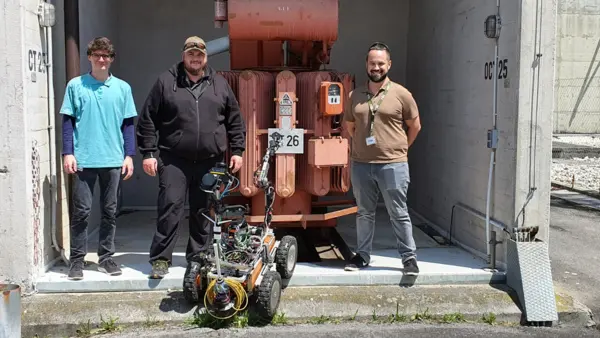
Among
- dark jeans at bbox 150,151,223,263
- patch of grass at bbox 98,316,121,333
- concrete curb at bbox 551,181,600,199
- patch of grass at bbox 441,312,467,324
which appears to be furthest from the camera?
concrete curb at bbox 551,181,600,199

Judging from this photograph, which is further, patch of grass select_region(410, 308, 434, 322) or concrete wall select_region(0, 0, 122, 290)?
patch of grass select_region(410, 308, 434, 322)

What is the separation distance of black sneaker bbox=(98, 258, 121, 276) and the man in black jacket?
0.87 feet

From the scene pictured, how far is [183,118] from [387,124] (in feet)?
4.81

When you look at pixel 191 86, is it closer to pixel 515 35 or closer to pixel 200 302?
pixel 200 302

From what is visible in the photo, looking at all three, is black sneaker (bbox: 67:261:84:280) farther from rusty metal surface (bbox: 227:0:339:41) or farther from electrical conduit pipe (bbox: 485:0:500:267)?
electrical conduit pipe (bbox: 485:0:500:267)

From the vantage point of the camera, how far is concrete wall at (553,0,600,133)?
20766 mm

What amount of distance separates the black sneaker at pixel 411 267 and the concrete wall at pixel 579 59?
1814cm

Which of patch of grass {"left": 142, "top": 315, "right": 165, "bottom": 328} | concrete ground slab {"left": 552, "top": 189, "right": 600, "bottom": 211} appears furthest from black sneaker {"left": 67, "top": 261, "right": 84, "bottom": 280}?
concrete ground slab {"left": 552, "top": 189, "right": 600, "bottom": 211}

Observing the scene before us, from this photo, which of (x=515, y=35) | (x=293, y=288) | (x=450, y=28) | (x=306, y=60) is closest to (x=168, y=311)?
(x=293, y=288)

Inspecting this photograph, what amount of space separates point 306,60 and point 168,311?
2578 millimetres

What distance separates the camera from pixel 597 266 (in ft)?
18.3

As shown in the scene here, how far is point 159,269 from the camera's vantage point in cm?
444

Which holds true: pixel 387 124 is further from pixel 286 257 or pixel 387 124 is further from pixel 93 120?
pixel 93 120

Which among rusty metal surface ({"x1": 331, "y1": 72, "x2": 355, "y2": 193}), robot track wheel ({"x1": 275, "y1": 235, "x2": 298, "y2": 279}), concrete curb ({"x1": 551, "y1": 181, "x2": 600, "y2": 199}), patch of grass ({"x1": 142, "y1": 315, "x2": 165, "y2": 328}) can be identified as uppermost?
rusty metal surface ({"x1": 331, "y1": 72, "x2": 355, "y2": 193})
